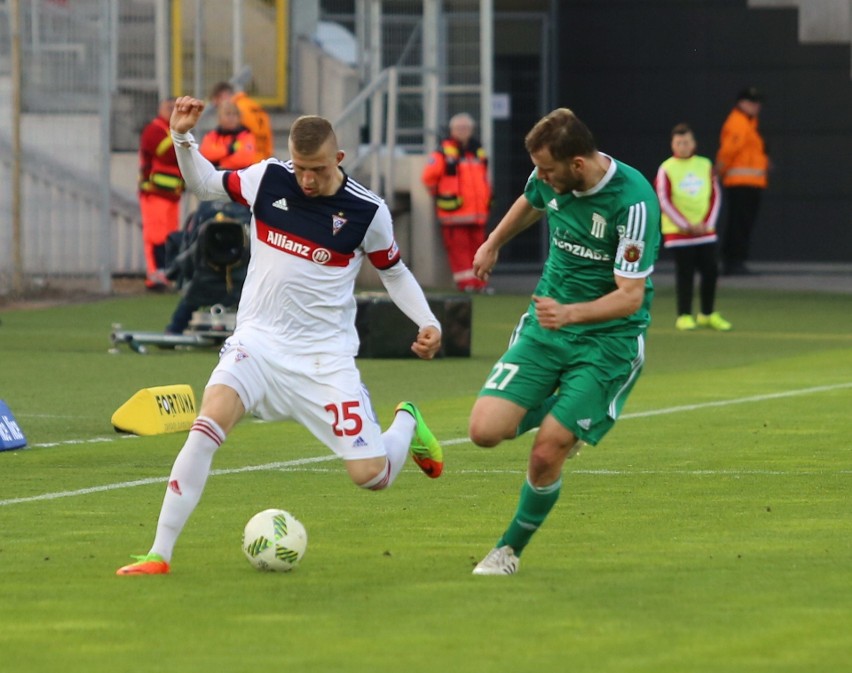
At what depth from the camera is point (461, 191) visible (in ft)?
87.4

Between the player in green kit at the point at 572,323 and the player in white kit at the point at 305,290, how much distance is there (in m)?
0.56

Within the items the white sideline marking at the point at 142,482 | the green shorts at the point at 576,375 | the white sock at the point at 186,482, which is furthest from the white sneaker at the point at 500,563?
the white sideline marking at the point at 142,482

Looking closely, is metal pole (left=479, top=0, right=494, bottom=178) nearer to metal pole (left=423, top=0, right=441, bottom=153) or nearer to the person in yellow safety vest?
metal pole (left=423, top=0, right=441, bottom=153)

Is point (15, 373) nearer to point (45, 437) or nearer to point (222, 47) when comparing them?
point (45, 437)

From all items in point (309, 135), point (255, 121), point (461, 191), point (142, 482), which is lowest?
point (142, 482)

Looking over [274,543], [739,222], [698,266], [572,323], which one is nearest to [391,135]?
[739,222]

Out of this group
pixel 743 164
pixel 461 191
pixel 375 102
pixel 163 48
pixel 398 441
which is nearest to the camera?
pixel 398 441

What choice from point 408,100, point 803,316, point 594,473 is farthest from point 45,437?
point 408,100

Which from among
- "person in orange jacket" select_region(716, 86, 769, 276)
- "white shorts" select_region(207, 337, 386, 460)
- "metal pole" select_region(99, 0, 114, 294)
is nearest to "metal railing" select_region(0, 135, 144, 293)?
"metal pole" select_region(99, 0, 114, 294)

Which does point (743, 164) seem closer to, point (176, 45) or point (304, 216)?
point (176, 45)

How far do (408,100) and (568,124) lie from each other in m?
21.2

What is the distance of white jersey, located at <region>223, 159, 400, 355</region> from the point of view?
318 inches

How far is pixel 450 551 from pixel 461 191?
18.6 metres

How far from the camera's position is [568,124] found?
749 centimetres
